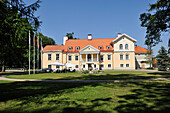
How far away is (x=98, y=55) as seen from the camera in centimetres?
4419

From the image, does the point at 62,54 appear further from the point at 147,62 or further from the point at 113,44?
the point at 147,62

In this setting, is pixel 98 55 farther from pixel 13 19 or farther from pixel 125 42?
pixel 13 19

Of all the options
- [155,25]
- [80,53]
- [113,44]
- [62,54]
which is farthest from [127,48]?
[155,25]

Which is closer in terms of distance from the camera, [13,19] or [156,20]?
[13,19]

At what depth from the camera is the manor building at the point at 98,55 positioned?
43.2 m

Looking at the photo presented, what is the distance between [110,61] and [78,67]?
33.9ft

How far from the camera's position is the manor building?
4316cm

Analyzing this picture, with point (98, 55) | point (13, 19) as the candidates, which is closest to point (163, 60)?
point (98, 55)

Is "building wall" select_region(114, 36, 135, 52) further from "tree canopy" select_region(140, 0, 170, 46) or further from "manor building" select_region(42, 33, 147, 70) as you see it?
"tree canopy" select_region(140, 0, 170, 46)

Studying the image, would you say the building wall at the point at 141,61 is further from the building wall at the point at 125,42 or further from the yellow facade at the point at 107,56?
the building wall at the point at 125,42

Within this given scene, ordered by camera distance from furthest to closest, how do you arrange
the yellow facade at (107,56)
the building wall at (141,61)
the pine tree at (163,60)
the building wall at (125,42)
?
the building wall at (141,61) → the building wall at (125,42) → the yellow facade at (107,56) → the pine tree at (163,60)

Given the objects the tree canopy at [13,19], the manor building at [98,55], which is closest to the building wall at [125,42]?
the manor building at [98,55]

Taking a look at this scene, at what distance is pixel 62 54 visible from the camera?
44.7 meters

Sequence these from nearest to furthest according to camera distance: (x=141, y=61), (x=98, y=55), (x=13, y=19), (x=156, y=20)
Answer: (x=13, y=19), (x=156, y=20), (x=98, y=55), (x=141, y=61)
